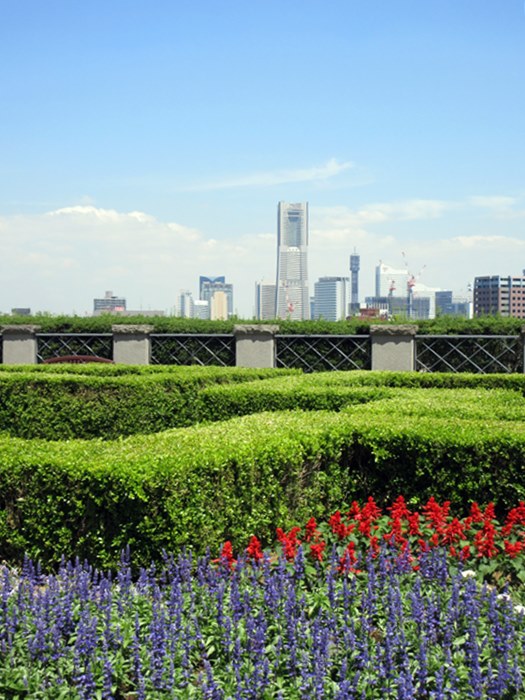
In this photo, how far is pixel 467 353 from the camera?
62.6ft

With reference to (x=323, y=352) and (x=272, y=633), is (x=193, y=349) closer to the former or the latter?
(x=323, y=352)

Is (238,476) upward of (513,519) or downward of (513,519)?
upward

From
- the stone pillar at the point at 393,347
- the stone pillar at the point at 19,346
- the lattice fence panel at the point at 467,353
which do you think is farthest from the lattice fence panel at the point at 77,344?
the lattice fence panel at the point at 467,353

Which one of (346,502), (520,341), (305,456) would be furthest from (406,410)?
(520,341)

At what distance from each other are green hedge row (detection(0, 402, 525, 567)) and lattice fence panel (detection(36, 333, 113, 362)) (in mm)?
13157

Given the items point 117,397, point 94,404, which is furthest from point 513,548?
point 94,404

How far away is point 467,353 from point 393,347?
1784mm

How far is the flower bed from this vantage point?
3539mm

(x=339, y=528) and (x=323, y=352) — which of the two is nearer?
(x=339, y=528)

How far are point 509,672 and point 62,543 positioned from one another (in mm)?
2953

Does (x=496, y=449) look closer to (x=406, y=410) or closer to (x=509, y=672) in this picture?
(x=406, y=410)

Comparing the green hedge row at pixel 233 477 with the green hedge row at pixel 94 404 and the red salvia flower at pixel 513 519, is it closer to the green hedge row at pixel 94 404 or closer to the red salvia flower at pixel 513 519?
the red salvia flower at pixel 513 519

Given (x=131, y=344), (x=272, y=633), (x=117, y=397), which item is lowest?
(x=272, y=633)

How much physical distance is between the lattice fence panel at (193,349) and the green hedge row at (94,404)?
7.79m
